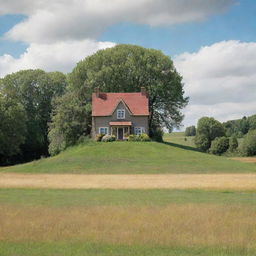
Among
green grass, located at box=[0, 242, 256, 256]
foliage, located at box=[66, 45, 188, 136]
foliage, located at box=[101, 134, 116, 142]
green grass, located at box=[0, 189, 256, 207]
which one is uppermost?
foliage, located at box=[66, 45, 188, 136]

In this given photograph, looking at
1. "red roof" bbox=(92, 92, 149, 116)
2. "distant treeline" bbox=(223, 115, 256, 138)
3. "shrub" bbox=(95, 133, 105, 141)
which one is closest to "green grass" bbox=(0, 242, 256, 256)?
"shrub" bbox=(95, 133, 105, 141)

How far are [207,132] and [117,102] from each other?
192 feet

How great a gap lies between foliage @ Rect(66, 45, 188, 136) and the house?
5.29 metres

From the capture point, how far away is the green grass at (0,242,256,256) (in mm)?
11531

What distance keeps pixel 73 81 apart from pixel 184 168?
35526 millimetres

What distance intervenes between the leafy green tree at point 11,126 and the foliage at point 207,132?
61.7 m

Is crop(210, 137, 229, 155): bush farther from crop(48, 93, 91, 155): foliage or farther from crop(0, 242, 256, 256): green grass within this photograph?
crop(0, 242, 256, 256): green grass

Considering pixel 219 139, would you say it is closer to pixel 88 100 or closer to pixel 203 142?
pixel 203 142

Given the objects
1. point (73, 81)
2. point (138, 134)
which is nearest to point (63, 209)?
point (138, 134)

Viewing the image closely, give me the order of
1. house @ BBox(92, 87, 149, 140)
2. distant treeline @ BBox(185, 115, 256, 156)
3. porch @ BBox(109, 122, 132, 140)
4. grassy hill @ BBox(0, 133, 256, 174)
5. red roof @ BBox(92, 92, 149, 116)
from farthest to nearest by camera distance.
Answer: distant treeline @ BBox(185, 115, 256, 156) < red roof @ BBox(92, 92, 149, 116) < house @ BBox(92, 87, 149, 140) < porch @ BBox(109, 122, 132, 140) < grassy hill @ BBox(0, 133, 256, 174)

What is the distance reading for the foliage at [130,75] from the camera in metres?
75.2

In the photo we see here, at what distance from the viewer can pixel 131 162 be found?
5184 centimetres

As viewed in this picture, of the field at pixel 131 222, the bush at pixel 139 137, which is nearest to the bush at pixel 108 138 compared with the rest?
the bush at pixel 139 137

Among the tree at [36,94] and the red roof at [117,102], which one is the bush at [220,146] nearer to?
the tree at [36,94]
